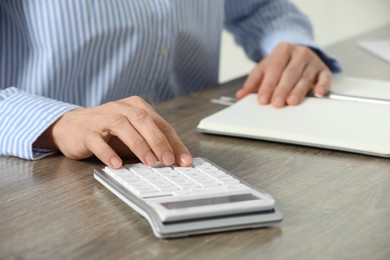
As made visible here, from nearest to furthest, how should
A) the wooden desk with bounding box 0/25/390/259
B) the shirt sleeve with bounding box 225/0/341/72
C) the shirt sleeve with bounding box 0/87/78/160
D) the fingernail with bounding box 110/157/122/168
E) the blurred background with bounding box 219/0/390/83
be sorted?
the wooden desk with bounding box 0/25/390/259, the fingernail with bounding box 110/157/122/168, the shirt sleeve with bounding box 0/87/78/160, the shirt sleeve with bounding box 225/0/341/72, the blurred background with bounding box 219/0/390/83

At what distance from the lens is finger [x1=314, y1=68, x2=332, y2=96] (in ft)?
4.05

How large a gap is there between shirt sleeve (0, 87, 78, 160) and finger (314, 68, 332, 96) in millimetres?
434

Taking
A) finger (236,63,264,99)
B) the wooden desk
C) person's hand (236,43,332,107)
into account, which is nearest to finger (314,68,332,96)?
person's hand (236,43,332,107)

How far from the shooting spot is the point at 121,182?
811 mm

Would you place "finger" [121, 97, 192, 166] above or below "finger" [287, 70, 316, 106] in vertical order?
above

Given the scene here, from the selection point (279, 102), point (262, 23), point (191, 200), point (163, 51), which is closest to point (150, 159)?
point (191, 200)

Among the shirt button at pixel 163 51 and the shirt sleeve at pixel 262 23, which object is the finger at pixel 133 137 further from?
the shirt sleeve at pixel 262 23

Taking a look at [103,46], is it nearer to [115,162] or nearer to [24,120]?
[24,120]

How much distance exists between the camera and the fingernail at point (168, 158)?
86 cm

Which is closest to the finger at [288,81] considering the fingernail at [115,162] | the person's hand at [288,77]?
the person's hand at [288,77]

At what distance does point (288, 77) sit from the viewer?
1.26 meters

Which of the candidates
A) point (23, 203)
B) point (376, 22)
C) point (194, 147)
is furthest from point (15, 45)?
point (376, 22)

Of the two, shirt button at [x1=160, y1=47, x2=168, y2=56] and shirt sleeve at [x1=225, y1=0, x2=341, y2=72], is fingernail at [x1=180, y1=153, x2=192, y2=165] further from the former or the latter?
shirt sleeve at [x1=225, y1=0, x2=341, y2=72]

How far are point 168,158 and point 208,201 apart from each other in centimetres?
15
